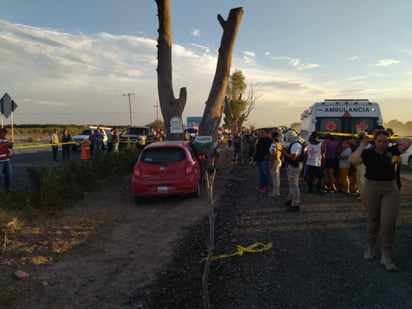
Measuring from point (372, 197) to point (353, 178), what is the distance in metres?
5.85

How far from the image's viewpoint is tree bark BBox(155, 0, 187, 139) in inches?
611

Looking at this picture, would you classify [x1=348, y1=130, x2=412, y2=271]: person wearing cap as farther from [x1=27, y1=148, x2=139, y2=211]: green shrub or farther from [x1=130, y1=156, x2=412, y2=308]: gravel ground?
[x1=27, y1=148, x2=139, y2=211]: green shrub

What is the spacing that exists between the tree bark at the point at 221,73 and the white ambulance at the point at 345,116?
532 cm

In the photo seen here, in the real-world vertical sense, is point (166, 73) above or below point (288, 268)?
above

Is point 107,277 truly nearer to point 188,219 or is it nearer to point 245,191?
point 188,219

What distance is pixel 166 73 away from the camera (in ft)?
51.9

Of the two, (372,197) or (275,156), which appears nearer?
(372,197)

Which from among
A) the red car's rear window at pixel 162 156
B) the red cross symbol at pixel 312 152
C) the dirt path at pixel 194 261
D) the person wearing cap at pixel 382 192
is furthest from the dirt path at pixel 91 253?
the red cross symbol at pixel 312 152

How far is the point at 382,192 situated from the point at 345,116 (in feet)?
24.3

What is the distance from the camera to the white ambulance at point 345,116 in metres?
11.6

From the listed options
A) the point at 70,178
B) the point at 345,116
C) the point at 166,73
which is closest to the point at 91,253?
the point at 70,178

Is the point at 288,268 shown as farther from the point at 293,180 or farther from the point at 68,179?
the point at 68,179

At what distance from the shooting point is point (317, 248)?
550 cm

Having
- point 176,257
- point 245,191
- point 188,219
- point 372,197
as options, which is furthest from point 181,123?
point 372,197
